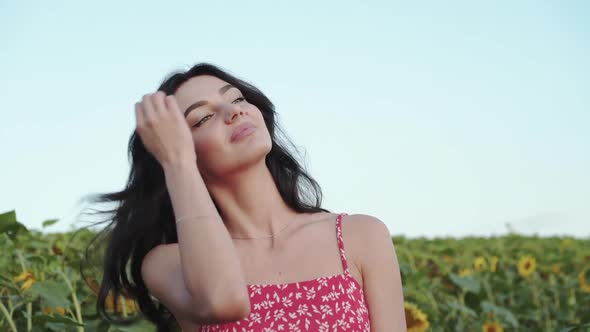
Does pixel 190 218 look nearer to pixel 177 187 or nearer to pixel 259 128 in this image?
pixel 177 187

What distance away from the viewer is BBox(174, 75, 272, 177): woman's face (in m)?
2.41

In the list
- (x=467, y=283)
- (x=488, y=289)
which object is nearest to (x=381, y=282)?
(x=467, y=283)

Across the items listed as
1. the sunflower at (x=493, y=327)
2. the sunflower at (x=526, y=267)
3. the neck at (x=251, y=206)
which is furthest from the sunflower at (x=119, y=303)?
the sunflower at (x=526, y=267)

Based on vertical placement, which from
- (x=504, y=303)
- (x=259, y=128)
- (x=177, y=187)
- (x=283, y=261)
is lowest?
(x=504, y=303)

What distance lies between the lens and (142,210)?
2732mm

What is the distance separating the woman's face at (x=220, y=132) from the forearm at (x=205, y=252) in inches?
10.2

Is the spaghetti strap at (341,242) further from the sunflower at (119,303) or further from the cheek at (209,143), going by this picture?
the sunflower at (119,303)

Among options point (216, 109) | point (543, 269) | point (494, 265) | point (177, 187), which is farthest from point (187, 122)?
point (543, 269)

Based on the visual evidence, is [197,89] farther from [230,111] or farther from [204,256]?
[204,256]

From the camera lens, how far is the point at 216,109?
8.27 ft

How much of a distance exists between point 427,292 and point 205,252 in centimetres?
204

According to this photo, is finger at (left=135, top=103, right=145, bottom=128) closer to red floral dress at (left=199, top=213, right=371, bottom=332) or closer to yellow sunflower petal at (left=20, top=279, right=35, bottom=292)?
red floral dress at (left=199, top=213, right=371, bottom=332)

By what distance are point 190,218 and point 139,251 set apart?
695mm

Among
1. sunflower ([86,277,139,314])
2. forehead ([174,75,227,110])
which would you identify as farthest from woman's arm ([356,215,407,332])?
sunflower ([86,277,139,314])
